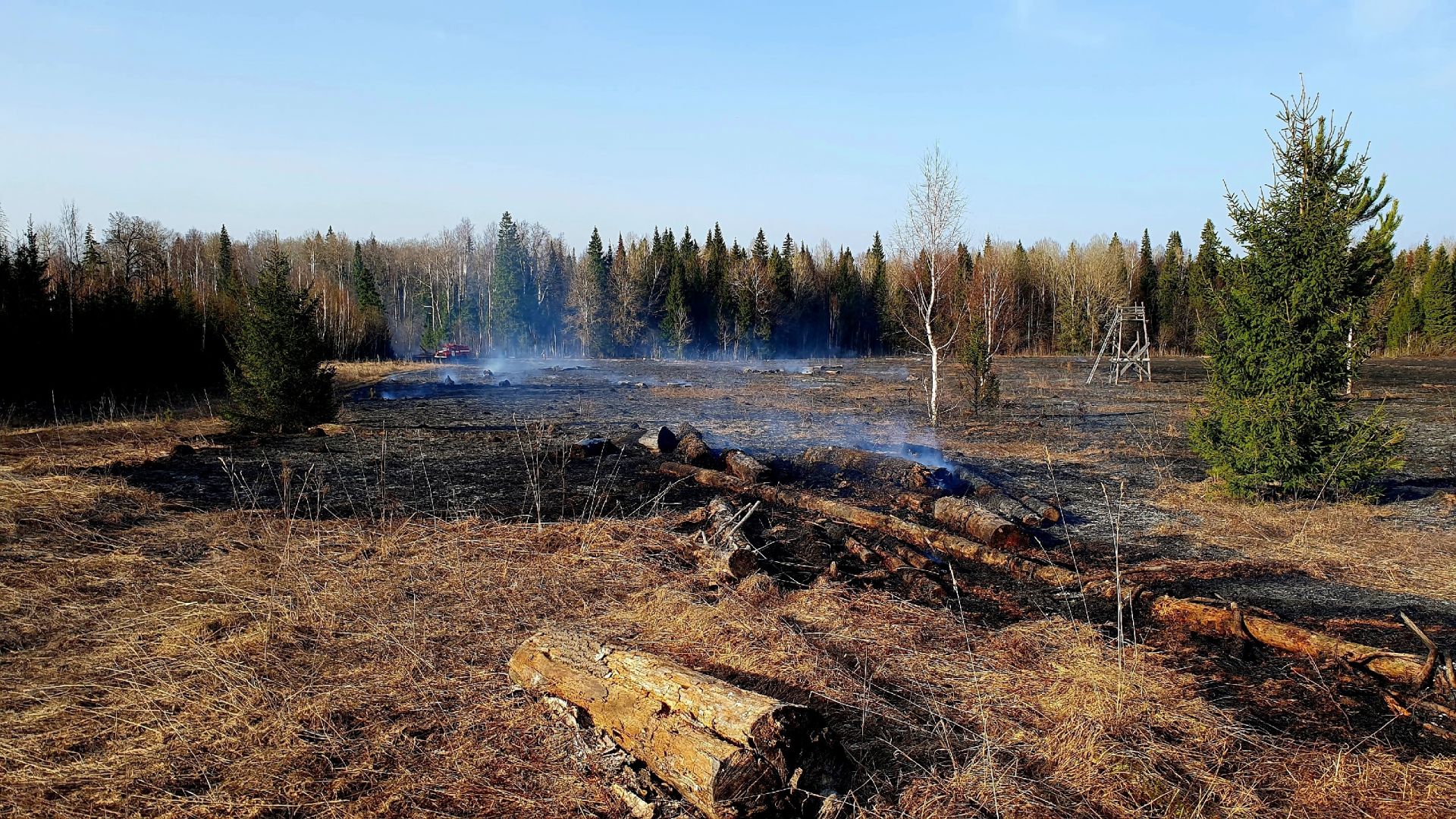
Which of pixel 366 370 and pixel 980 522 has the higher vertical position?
pixel 366 370

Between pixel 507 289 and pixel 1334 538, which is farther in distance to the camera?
pixel 507 289

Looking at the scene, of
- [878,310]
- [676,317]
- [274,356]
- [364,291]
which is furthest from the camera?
[878,310]

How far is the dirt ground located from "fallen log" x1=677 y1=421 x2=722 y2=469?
1.43 m

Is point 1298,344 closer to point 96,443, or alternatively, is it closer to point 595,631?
point 595,631

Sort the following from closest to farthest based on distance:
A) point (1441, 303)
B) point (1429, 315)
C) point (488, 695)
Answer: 1. point (488, 695)
2. point (1441, 303)
3. point (1429, 315)

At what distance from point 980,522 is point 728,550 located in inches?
113

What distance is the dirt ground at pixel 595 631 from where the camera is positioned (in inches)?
130

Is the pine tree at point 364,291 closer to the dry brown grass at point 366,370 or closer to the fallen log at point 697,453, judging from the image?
the dry brown grass at point 366,370

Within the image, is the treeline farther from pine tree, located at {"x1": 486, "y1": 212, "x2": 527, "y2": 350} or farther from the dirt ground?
pine tree, located at {"x1": 486, "y1": 212, "x2": 527, "y2": 350}

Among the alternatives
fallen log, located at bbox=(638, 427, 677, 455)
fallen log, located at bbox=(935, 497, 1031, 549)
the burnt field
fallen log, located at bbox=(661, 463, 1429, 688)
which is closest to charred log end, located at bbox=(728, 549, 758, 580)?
the burnt field

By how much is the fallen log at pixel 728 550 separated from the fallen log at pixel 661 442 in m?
4.78

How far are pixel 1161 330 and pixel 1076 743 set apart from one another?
2377 inches

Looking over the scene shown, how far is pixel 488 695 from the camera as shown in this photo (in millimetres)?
4043

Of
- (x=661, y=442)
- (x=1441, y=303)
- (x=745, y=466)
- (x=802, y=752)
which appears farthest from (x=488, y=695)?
(x=1441, y=303)
